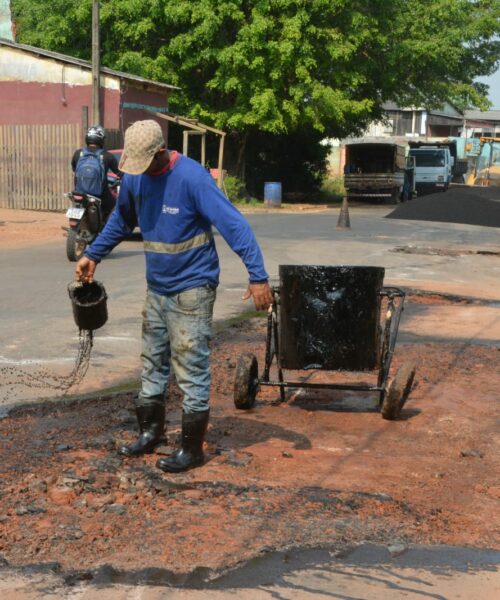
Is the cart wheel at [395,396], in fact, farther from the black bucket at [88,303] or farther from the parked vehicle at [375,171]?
the parked vehicle at [375,171]

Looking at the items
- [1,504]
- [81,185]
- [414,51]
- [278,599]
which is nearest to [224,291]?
[81,185]

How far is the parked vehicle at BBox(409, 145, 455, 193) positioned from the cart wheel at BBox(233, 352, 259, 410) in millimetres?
36984

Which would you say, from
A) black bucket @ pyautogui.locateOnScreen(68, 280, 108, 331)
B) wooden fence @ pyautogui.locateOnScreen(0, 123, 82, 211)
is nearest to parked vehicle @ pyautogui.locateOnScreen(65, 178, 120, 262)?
black bucket @ pyautogui.locateOnScreen(68, 280, 108, 331)

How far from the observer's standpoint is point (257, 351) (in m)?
8.31

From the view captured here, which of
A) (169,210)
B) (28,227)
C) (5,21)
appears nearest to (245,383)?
(169,210)

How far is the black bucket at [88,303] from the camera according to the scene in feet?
18.7

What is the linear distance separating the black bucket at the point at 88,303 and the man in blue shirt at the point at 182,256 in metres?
0.56

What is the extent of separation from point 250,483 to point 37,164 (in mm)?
21106

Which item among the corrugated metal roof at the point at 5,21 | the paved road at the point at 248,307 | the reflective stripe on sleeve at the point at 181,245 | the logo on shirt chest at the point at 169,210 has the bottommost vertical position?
the paved road at the point at 248,307

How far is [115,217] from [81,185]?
7.93 meters

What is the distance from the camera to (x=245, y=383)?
20.8ft

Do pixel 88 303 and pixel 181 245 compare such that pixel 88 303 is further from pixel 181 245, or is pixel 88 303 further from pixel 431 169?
pixel 431 169

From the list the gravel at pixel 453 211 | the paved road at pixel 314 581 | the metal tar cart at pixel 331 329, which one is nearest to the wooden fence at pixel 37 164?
the gravel at pixel 453 211

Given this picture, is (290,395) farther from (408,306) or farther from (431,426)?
(408,306)
